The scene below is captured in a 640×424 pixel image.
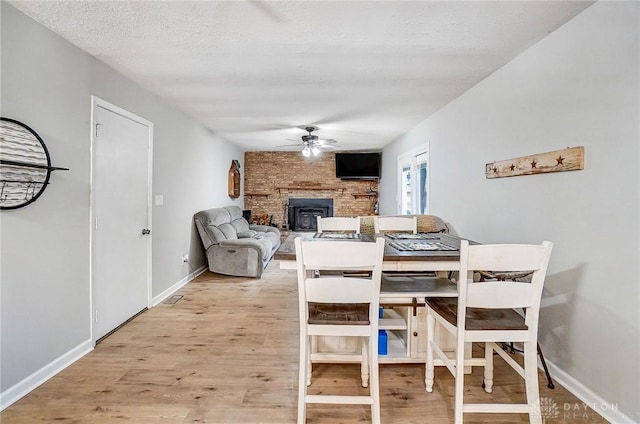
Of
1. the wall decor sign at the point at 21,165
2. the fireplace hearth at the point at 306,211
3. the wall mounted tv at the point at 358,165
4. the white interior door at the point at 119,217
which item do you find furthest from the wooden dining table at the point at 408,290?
the fireplace hearth at the point at 306,211

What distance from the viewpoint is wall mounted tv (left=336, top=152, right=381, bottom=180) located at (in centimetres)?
762

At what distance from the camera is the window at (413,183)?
5047 mm

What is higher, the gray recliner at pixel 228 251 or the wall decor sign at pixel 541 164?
the wall decor sign at pixel 541 164

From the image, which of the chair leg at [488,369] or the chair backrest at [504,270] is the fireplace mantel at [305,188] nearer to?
the chair leg at [488,369]

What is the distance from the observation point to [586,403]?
184 cm

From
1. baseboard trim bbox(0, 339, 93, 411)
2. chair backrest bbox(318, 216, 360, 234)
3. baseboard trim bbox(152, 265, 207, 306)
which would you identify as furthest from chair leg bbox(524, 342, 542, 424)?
baseboard trim bbox(152, 265, 207, 306)

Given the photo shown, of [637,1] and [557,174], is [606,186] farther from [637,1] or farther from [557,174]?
[637,1]

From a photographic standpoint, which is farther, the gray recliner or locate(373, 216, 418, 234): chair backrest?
the gray recliner

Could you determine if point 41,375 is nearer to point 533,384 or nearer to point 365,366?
point 365,366

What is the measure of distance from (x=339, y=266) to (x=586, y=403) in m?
1.73

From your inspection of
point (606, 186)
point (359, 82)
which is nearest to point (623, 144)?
point (606, 186)

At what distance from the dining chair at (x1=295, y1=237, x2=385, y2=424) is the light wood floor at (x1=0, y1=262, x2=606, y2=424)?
0.79ft

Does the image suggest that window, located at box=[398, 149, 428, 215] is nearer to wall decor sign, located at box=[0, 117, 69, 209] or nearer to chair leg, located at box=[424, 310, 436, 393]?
chair leg, located at box=[424, 310, 436, 393]

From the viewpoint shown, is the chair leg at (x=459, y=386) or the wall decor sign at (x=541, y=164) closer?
the chair leg at (x=459, y=386)
